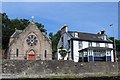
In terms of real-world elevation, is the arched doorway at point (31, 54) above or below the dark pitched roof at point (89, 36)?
below

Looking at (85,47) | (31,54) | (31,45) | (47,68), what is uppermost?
(31,45)

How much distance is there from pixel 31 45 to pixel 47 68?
19.3m

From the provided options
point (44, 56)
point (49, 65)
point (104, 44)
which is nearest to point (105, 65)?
point (49, 65)

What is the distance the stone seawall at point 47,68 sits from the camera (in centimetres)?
2620

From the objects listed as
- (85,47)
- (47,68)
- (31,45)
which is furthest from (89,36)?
(47,68)

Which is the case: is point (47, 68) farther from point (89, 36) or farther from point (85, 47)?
point (89, 36)

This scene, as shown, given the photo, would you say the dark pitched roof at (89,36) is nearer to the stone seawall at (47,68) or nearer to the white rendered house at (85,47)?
the white rendered house at (85,47)

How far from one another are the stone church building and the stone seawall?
17.4 meters

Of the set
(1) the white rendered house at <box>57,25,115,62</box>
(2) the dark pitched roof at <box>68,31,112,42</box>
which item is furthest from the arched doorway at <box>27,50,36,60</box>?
(2) the dark pitched roof at <box>68,31,112,42</box>

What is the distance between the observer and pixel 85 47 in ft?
165

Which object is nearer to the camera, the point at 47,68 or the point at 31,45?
the point at 47,68

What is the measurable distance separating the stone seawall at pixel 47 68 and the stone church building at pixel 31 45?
17373mm

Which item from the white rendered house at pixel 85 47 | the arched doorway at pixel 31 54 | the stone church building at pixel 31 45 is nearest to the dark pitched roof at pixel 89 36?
the white rendered house at pixel 85 47

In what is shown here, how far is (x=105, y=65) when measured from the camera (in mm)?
30688
